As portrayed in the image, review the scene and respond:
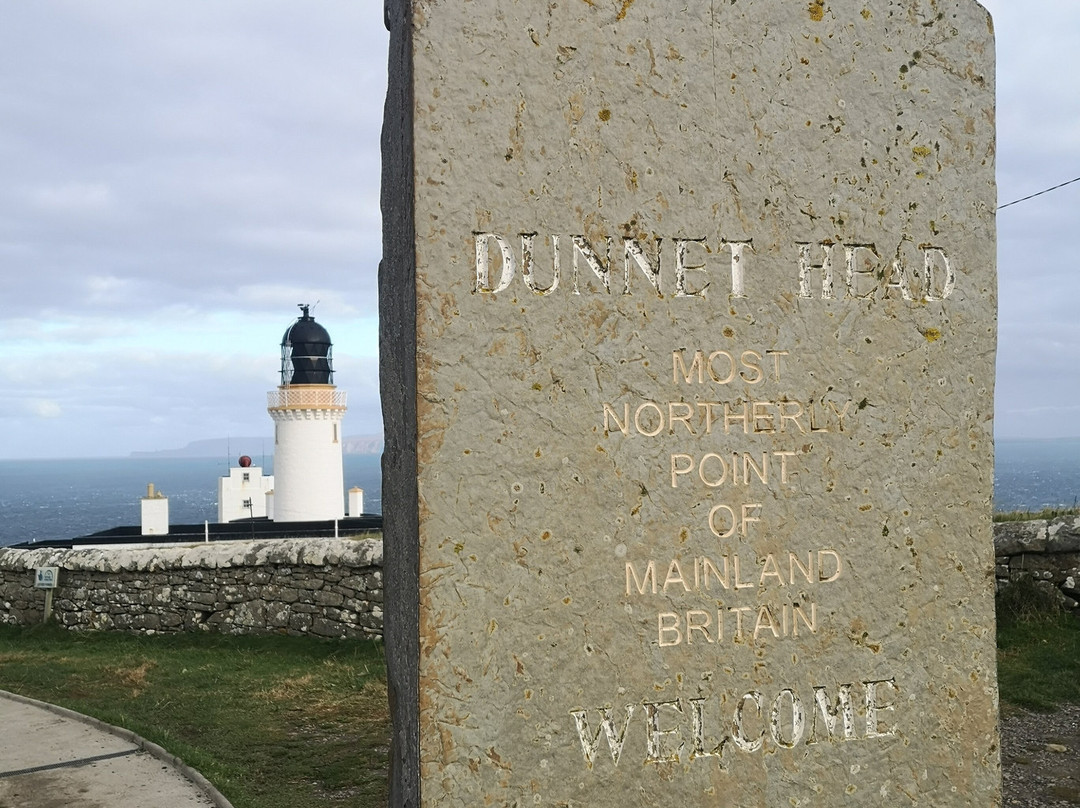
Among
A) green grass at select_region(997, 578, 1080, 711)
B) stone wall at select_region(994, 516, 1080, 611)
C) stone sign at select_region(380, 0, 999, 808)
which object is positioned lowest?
green grass at select_region(997, 578, 1080, 711)

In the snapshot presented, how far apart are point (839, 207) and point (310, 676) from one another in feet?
25.1

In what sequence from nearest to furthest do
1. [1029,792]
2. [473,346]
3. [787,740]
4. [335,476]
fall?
[473,346], [787,740], [1029,792], [335,476]

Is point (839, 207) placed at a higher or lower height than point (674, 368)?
higher

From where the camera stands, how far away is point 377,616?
1048 centimetres

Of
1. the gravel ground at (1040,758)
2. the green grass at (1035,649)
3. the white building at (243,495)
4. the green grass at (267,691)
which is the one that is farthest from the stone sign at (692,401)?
the white building at (243,495)

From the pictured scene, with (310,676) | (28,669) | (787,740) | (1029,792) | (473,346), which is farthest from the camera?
(28,669)

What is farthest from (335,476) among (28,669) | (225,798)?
(225,798)

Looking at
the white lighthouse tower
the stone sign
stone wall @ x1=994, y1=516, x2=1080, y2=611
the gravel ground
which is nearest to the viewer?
the stone sign

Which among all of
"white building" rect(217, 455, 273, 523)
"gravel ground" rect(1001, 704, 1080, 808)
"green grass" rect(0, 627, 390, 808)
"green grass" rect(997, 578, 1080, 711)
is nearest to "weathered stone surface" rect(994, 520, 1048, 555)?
"green grass" rect(997, 578, 1080, 711)

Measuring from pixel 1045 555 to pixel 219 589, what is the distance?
849 cm

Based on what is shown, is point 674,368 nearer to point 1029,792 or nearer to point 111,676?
point 1029,792

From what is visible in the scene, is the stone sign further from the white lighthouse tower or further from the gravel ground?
the white lighthouse tower

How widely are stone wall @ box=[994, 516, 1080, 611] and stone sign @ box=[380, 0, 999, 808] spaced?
6605 mm

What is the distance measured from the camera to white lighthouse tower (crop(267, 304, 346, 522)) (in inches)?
1348
